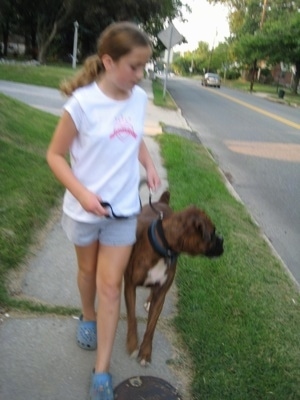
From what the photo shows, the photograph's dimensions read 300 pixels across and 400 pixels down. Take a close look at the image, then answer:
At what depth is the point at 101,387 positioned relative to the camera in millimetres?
2590

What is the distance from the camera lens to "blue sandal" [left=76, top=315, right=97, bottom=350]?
300 cm

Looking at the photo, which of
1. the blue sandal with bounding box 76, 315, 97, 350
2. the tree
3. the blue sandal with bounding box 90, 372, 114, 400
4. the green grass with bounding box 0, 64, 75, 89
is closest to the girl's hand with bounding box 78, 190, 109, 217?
the blue sandal with bounding box 90, 372, 114, 400

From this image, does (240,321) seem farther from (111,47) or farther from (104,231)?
(111,47)

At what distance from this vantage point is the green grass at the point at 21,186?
163 inches

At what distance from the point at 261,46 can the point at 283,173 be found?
140ft

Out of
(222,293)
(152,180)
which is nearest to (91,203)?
(152,180)

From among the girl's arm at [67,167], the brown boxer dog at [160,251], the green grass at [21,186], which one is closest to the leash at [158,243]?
the brown boxer dog at [160,251]

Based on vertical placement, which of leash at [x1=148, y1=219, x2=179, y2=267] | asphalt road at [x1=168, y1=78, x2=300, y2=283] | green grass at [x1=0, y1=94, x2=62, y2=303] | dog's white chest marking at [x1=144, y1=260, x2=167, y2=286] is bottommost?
asphalt road at [x1=168, y1=78, x2=300, y2=283]

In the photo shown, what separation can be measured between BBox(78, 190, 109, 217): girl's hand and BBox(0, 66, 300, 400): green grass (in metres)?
1.23

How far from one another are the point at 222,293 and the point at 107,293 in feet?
4.87

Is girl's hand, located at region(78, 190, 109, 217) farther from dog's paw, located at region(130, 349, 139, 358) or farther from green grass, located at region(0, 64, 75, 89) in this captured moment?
green grass, located at region(0, 64, 75, 89)

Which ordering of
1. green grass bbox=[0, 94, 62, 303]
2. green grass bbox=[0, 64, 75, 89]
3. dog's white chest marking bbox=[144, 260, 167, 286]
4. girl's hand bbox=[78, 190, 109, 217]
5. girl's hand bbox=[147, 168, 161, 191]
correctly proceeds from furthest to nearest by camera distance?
1. green grass bbox=[0, 64, 75, 89]
2. green grass bbox=[0, 94, 62, 303]
3. dog's white chest marking bbox=[144, 260, 167, 286]
4. girl's hand bbox=[147, 168, 161, 191]
5. girl's hand bbox=[78, 190, 109, 217]

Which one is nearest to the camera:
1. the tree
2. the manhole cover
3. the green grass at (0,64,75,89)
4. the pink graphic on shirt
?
the pink graphic on shirt

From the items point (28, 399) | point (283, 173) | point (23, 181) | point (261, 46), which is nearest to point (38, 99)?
point (283, 173)
